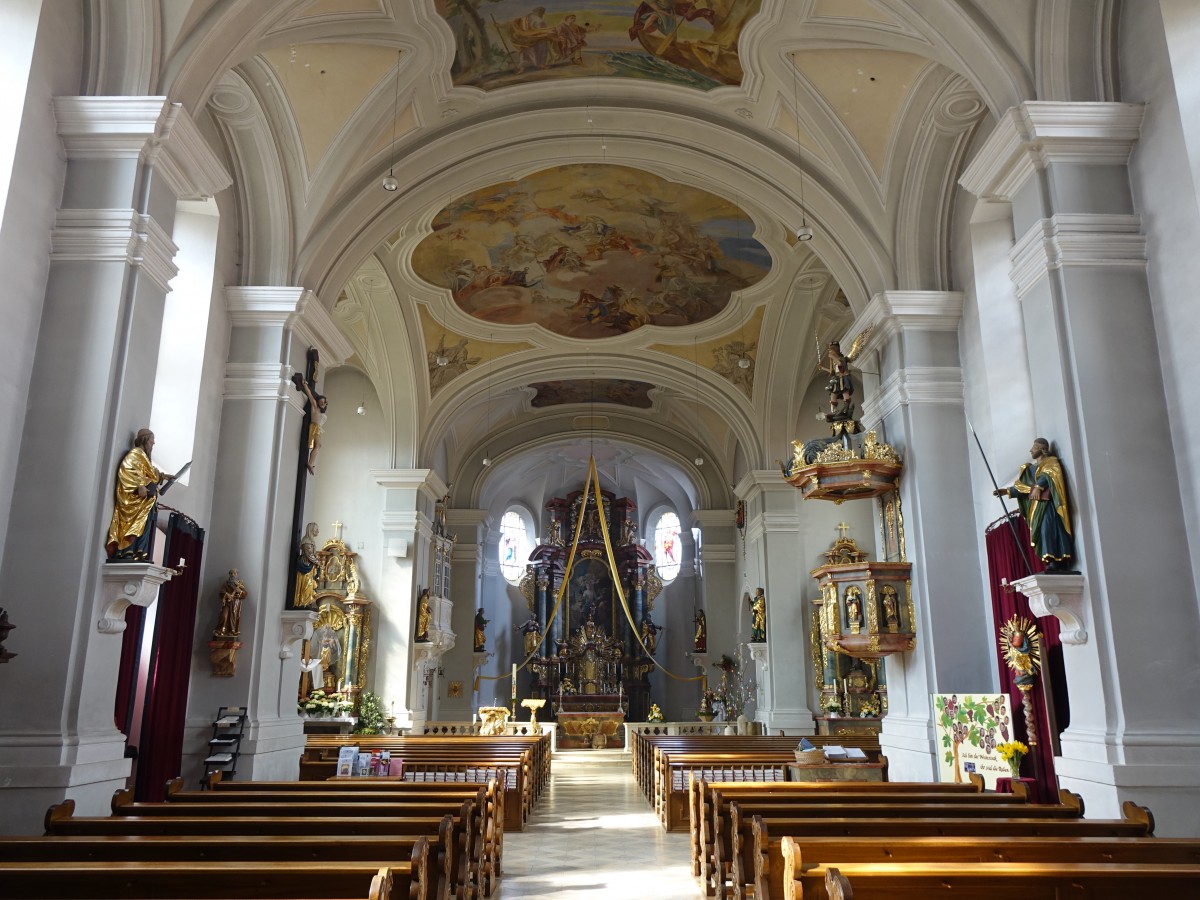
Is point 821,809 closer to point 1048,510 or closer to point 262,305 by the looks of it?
point 1048,510

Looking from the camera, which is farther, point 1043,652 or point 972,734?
point 972,734

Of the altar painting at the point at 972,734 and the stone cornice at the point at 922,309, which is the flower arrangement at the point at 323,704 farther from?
the stone cornice at the point at 922,309

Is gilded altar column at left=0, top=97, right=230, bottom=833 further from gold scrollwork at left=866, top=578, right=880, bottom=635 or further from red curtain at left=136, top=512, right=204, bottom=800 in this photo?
gold scrollwork at left=866, top=578, right=880, bottom=635

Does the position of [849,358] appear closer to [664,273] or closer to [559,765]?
[664,273]

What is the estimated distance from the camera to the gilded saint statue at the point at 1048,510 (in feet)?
18.3

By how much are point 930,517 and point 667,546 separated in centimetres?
1922

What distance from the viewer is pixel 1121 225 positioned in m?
5.91

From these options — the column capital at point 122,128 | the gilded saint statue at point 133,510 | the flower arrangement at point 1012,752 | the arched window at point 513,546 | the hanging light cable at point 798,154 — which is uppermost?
the hanging light cable at point 798,154

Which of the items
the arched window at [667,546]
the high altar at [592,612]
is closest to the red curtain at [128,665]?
the high altar at [592,612]

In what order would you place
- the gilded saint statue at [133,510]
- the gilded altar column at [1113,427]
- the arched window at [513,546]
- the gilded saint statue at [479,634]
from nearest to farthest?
the gilded altar column at [1113,427]
the gilded saint statue at [133,510]
the gilded saint statue at [479,634]
the arched window at [513,546]

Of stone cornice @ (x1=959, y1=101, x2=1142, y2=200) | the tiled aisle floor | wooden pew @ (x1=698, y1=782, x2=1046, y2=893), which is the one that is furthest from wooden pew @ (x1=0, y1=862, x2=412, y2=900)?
stone cornice @ (x1=959, y1=101, x2=1142, y2=200)

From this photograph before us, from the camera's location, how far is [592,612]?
26250mm

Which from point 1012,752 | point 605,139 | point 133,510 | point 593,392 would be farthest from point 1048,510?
point 593,392

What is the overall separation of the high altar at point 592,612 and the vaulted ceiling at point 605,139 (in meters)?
11.6
